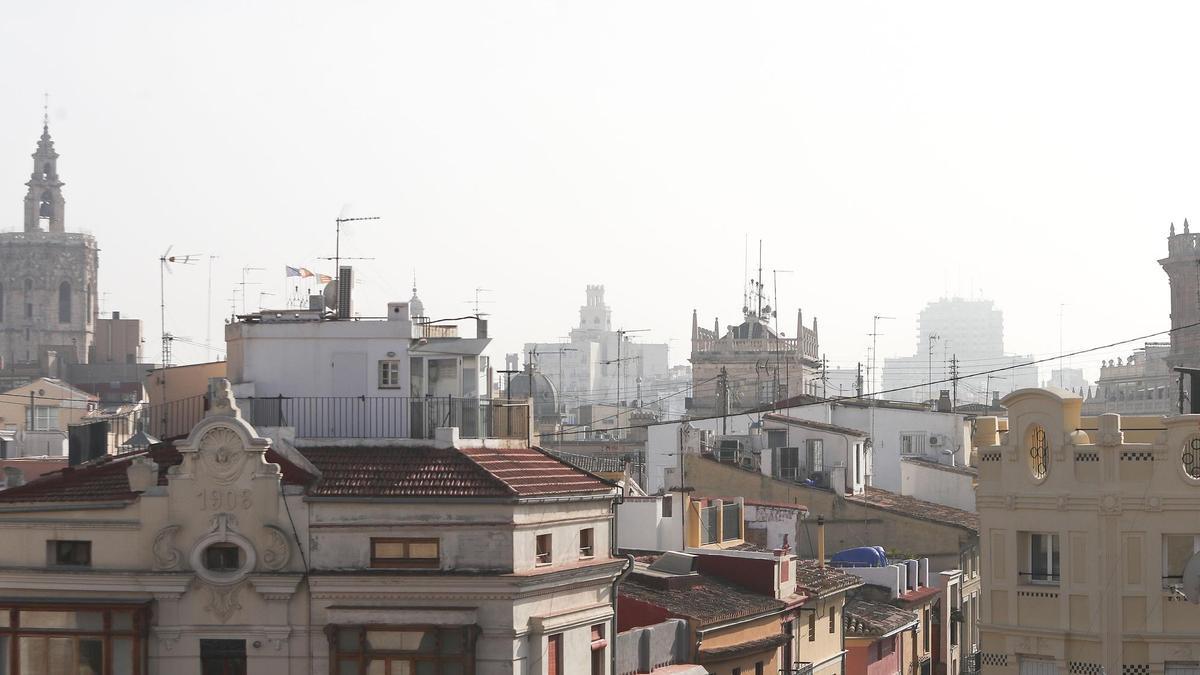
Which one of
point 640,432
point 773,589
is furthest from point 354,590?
point 640,432

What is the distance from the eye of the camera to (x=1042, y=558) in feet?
115

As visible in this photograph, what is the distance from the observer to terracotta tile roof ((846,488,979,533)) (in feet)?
222

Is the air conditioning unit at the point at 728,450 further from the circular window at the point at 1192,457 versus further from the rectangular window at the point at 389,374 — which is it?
the circular window at the point at 1192,457

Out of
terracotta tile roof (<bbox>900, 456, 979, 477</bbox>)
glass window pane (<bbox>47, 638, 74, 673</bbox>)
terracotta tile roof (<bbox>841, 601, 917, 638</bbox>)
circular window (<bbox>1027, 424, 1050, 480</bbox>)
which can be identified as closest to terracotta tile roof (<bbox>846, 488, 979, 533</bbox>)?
terracotta tile roof (<bbox>900, 456, 979, 477</bbox>)

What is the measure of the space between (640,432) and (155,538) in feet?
267

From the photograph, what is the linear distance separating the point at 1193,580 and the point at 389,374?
1315 centimetres

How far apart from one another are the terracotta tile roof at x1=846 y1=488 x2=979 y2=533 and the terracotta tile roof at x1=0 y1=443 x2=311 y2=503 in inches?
1402

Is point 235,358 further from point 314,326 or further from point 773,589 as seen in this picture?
point 773,589

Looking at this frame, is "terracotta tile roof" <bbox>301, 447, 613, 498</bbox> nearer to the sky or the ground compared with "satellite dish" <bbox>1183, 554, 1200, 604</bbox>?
nearer to the sky

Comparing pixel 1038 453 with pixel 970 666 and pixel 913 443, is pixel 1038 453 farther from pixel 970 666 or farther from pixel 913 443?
pixel 913 443

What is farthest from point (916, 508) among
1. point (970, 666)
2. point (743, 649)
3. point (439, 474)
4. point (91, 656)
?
point (91, 656)

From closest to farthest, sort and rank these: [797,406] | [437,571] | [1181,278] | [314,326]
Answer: [437,571]
[314,326]
[797,406]
[1181,278]

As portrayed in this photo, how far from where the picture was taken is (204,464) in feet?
109

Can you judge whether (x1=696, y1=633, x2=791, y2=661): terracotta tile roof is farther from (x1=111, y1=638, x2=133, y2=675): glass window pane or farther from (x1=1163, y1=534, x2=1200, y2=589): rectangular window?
(x1=111, y1=638, x2=133, y2=675): glass window pane
